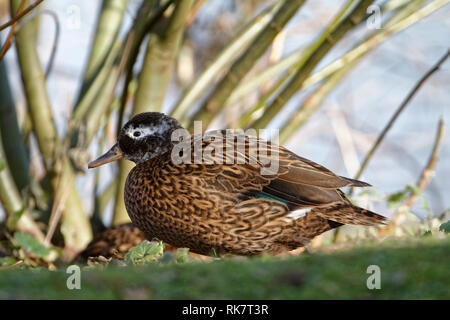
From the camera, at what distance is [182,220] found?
3674 millimetres

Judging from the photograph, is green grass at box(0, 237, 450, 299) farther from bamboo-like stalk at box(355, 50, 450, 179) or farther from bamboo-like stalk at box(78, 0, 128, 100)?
bamboo-like stalk at box(78, 0, 128, 100)

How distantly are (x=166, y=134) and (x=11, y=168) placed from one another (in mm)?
1870

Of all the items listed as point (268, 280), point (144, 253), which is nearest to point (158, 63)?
point (144, 253)

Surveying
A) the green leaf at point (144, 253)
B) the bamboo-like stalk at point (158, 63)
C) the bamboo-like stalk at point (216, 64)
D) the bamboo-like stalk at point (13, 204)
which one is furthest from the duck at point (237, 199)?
the bamboo-like stalk at point (13, 204)

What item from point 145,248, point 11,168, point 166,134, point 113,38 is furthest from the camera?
point 113,38

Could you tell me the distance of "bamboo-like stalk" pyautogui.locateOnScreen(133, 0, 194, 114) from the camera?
5035 millimetres

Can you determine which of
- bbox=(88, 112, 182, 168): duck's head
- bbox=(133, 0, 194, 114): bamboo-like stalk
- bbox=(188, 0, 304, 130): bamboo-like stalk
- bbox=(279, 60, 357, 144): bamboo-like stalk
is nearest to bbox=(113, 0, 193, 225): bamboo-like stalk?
bbox=(133, 0, 194, 114): bamboo-like stalk

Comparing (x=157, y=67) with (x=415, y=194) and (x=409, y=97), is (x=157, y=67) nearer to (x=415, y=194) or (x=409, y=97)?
(x=409, y=97)

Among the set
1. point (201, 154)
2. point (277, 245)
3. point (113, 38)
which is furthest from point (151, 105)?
point (277, 245)

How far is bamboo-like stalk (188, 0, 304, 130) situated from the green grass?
2590mm

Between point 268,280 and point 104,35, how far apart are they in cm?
422

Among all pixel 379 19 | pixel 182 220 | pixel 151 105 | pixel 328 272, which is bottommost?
pixel 328 272

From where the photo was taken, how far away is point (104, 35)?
19.8 ft
